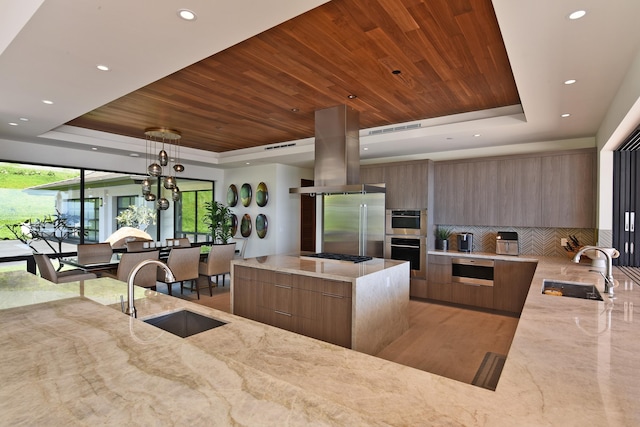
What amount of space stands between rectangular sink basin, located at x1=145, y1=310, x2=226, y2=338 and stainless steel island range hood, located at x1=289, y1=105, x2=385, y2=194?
228cm

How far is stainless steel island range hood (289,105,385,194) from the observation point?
395 cm

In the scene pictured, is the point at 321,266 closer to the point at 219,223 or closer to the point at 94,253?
the point at 94,253

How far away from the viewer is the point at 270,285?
11.9ft

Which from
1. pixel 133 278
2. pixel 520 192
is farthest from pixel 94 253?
pixel 520 192

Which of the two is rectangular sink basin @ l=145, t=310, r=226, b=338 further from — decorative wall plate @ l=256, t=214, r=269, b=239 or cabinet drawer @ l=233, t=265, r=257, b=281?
decorative wall plate @ l=256, t=214, r=269, b=239

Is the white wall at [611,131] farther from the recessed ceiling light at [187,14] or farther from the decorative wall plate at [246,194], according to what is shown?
the decorative wall plate at [246,194]

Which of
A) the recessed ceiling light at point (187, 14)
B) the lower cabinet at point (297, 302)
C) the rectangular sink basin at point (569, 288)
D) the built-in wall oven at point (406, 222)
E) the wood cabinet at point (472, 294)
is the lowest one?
the wood cabinet at point (472, 294)

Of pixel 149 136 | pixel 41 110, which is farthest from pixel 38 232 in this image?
pixel 41 110

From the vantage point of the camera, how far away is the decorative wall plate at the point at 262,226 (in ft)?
24.5

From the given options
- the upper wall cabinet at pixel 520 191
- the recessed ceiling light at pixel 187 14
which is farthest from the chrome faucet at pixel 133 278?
the upper wall cabinet at pixel 520 191

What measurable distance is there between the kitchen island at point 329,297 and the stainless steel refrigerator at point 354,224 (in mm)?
1838

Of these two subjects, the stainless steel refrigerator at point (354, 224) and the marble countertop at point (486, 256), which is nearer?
the marble countertop at point (486, 256)

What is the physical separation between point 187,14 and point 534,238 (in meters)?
5.14

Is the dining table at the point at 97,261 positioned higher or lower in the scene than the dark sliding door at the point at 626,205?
lower
